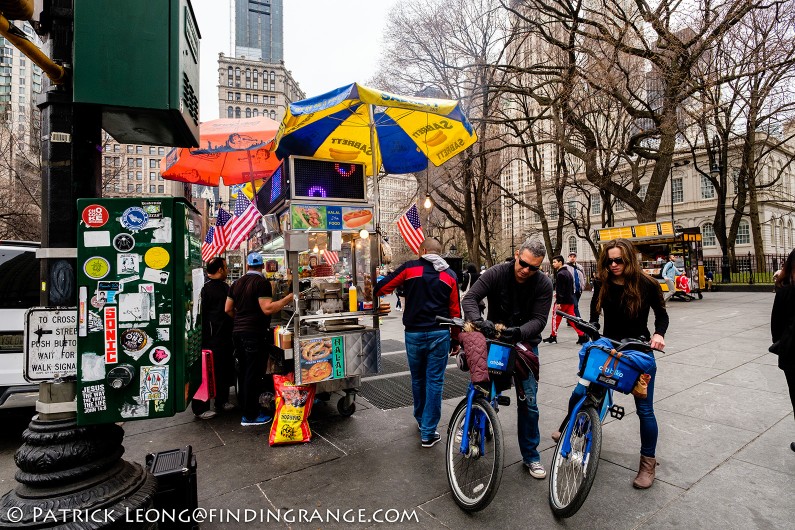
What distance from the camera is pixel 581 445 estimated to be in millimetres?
3082

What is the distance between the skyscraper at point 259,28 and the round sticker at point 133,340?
156 meters

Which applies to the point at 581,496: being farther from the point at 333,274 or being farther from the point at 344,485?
the point at 333,274

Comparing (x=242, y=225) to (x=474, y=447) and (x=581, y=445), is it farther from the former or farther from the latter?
(x=581, y=445)

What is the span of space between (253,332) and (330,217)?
66.5 inches

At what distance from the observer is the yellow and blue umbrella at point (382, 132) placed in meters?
4.84

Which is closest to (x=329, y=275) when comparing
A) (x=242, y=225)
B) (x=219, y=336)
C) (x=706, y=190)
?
(x=242, y=225)

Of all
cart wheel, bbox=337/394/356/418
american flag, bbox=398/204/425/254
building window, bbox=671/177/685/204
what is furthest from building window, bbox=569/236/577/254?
cart wheel, bbox=337/394/356/418

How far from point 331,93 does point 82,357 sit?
11.0 feet

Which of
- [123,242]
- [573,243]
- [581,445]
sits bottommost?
[581,445]

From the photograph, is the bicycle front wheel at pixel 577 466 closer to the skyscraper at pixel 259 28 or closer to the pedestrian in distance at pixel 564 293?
the pedestrian in distance at pixel 564 293

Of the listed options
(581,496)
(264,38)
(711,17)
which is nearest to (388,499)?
(581,496)

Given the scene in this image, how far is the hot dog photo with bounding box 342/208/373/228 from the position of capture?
5.60m

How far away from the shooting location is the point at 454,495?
3213mm

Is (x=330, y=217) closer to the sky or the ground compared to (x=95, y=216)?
closer to the sky
